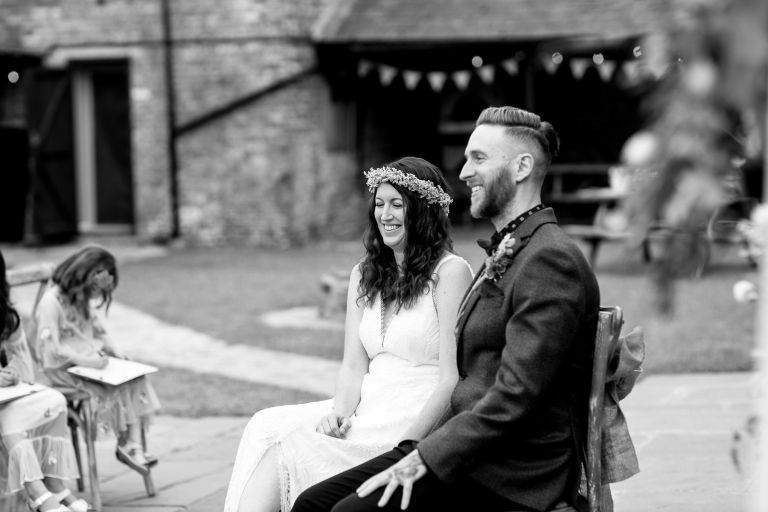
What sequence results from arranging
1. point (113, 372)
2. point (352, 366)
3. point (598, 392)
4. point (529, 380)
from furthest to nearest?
point (113, 372)
point (352, 366)
point (598, 392)
point (529, 380)

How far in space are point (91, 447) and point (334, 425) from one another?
167 cm

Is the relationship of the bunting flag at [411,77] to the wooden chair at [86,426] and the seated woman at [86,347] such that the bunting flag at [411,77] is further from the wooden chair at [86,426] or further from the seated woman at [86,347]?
the seated woman at [86,347]

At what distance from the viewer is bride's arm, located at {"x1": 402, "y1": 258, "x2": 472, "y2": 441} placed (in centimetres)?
394

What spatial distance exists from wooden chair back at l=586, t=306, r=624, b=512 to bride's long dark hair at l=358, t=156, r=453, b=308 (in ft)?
2.92

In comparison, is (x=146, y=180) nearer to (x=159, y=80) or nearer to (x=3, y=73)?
(x=159, y=80)

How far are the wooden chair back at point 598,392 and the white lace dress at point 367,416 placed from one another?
2.59 feet

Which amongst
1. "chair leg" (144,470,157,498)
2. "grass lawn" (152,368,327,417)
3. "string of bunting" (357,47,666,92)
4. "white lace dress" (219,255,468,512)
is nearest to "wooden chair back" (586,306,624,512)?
"white lace dress" (219,255,468,512)

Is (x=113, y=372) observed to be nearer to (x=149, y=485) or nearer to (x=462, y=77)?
(x=149, y=485)

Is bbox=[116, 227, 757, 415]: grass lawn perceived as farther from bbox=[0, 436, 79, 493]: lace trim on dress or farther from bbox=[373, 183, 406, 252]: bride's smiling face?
bbox=[0, 436, 79, 493]: lace trim on dress

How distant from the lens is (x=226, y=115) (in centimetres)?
1722

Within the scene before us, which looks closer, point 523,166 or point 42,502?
point 523,166

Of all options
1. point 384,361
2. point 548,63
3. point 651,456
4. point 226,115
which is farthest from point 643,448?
point 226,115

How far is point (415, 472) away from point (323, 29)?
1417cm

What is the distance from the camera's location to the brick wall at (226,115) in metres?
17.1
